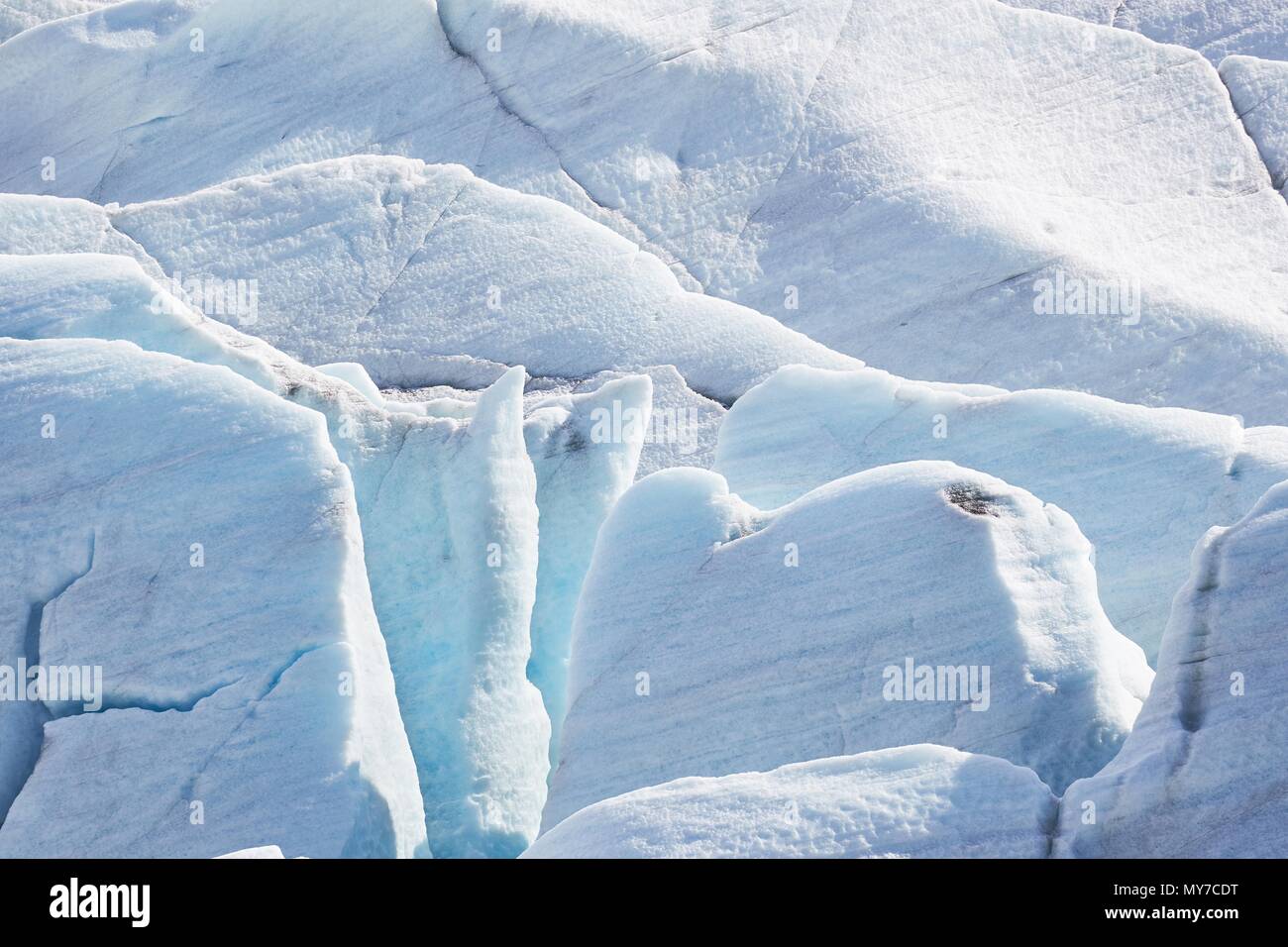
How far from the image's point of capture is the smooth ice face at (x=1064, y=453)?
834 cm

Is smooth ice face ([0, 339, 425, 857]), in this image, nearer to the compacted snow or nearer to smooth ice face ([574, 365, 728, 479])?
the compacted snow

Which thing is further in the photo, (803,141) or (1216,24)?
(1216,24)

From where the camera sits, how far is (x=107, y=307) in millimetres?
8461

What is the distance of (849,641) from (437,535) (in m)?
2.04

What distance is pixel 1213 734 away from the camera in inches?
235

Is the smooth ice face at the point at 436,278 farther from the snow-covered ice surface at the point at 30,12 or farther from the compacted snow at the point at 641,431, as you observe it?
the snow-covered ice surface at the point at 30,12

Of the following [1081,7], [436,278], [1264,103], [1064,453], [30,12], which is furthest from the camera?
[30,12]

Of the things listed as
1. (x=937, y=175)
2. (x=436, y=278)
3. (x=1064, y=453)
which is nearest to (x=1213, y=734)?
(x=1064, y=453)

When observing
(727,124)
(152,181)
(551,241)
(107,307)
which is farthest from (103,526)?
(727,124)

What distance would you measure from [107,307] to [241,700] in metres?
2.27

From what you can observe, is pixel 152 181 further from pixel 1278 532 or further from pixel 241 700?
pixel 1278 532

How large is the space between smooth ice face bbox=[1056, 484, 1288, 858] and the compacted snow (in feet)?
0.05

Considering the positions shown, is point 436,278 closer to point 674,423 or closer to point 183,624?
point 674,423

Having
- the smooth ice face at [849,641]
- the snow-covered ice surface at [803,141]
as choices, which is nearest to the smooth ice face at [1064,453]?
the smooth ice face at [849,641]
